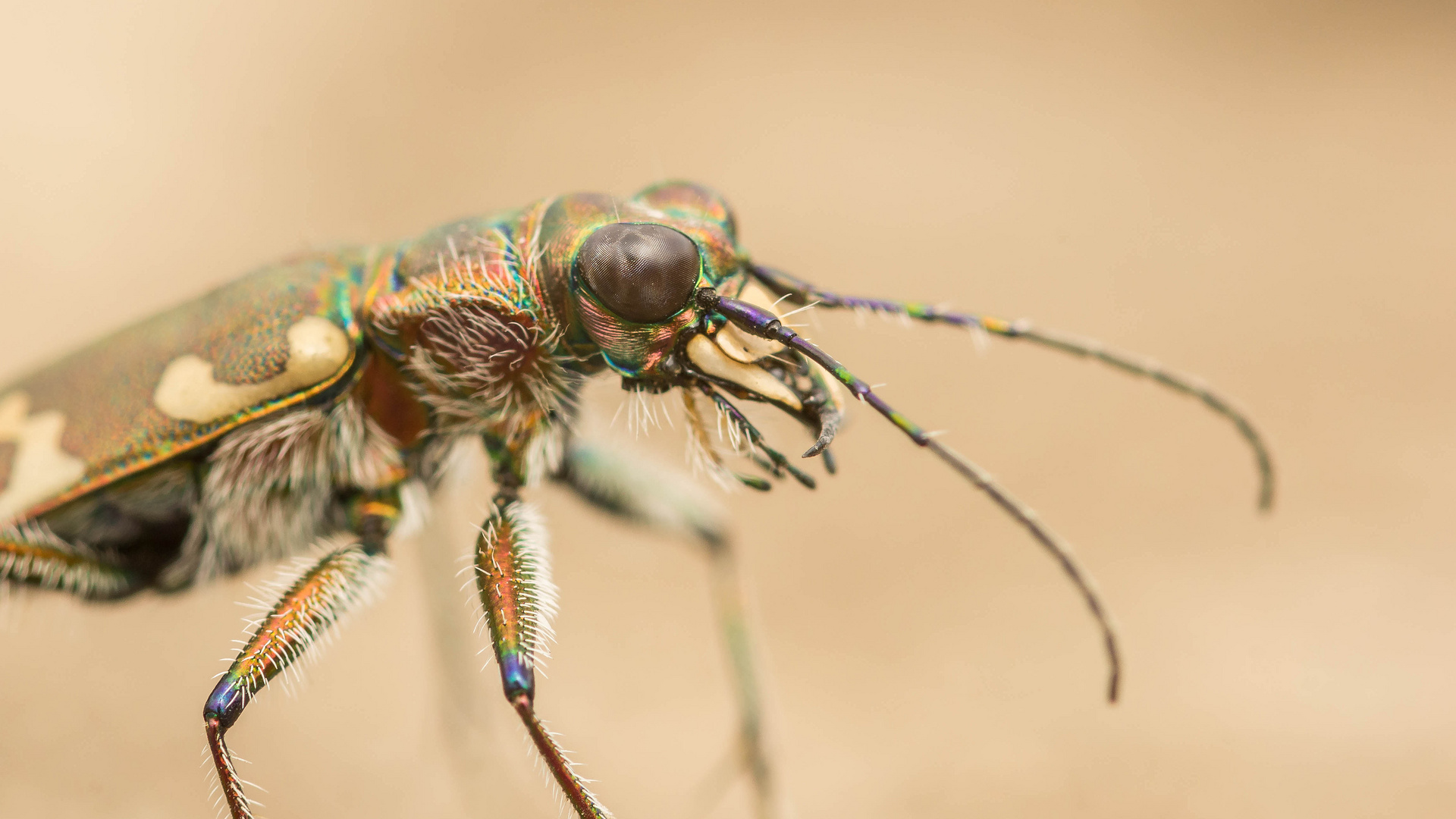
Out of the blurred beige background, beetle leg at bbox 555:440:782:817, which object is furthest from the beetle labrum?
the blurred beige background

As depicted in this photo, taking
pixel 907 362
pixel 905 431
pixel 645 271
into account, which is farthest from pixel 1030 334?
pixel 907 362

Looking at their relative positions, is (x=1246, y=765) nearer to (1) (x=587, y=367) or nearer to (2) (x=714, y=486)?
(2) (x=714, y=486)

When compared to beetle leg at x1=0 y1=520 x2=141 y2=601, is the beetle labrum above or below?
above

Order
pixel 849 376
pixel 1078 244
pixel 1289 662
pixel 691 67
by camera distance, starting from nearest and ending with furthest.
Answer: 1. pixel 849 376
2. pixel 1289 662
3. pixel 1078 244
4. pixel 691 67

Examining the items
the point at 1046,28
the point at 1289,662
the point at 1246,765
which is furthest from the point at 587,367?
the point at 1046,28

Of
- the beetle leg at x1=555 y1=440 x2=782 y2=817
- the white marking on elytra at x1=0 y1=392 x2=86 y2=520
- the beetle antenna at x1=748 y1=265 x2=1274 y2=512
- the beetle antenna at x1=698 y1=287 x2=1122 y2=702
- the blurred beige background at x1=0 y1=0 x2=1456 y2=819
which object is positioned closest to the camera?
the beetle antenna at x1=698 y1=287 x2=1122 y2=702

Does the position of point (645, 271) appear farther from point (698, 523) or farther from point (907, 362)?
point (907, 362)

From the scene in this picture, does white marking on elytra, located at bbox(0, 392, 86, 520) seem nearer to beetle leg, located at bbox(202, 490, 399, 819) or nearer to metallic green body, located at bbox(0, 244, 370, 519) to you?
metallic green body, located at bbox(0, 244, 370, 519)
